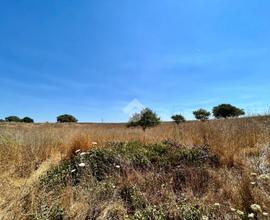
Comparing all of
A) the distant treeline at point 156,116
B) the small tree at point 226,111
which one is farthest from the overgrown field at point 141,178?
the small tree at point 226,111

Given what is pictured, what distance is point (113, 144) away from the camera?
7.55 m

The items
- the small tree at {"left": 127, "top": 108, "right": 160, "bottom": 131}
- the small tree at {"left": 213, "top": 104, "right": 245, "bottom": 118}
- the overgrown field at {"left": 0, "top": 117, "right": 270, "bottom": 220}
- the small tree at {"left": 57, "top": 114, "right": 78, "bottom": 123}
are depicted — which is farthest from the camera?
the small tree at {"left": 57, "top": 114, "right": 78, "bottom": 123}

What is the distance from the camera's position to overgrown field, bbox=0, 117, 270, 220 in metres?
4.08

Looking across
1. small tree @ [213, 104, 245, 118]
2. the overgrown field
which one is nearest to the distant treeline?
small tree @ [213, 104, 245, 118]

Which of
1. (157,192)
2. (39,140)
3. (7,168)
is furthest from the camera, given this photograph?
(39,140)

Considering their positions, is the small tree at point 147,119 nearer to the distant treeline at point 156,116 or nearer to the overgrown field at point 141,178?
the distant treeline at point 156,116

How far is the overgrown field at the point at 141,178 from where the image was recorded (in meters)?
4.08

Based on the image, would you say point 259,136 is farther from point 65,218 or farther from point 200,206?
point 65,218

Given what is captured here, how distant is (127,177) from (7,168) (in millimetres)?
2392

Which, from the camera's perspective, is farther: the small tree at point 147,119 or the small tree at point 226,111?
the small tree at point 226,111

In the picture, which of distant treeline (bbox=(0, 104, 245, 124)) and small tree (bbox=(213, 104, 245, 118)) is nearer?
distant treeline (bbox=(0, 104, 245, 124))

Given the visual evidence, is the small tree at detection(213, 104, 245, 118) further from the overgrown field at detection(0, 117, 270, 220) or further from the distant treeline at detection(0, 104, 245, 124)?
the overgrown field at detection(0, 117, 270, 220)

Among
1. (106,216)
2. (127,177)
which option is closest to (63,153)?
(127,177)

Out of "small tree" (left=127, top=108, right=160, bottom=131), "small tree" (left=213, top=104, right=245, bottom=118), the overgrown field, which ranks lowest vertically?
the overgrown field
